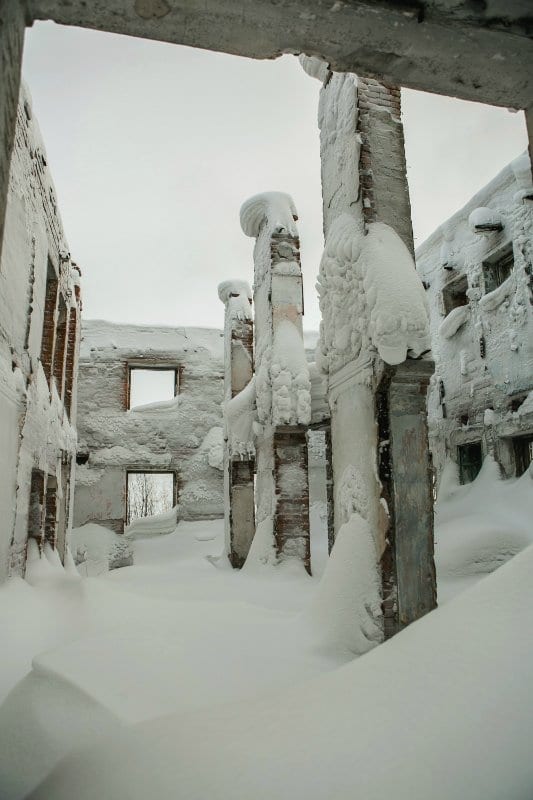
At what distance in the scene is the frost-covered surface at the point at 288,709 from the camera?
1.83 meters

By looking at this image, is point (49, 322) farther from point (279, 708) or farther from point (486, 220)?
point (486, 220)

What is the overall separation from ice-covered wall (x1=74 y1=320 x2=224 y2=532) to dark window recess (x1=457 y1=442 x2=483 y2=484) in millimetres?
5977

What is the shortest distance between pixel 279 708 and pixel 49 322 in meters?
7.00

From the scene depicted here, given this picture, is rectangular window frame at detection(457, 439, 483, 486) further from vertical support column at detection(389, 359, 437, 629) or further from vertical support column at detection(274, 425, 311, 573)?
vertical support column at detection(389, 359, 437, 629)

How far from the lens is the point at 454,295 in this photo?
11.8 m

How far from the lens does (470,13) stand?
1821mm

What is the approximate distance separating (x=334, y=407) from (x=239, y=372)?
20.0 ft

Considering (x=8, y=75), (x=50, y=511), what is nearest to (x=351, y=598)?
(x=8, y=75)

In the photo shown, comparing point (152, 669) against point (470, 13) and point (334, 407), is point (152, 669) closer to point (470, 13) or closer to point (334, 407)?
point (334, 407)

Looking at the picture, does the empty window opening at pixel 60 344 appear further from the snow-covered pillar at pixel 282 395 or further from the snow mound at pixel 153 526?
the snow mound at pixel 153 526

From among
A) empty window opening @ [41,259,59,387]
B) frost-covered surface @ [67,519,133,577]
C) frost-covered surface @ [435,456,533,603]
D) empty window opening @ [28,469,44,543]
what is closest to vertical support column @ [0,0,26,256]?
frost-covered surface @ [435,456,533,603]

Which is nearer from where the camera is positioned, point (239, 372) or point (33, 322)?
point (33, 322)

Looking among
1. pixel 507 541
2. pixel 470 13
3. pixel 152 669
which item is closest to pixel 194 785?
pixel 152 669

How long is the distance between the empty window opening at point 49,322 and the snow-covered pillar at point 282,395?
9.94ft
